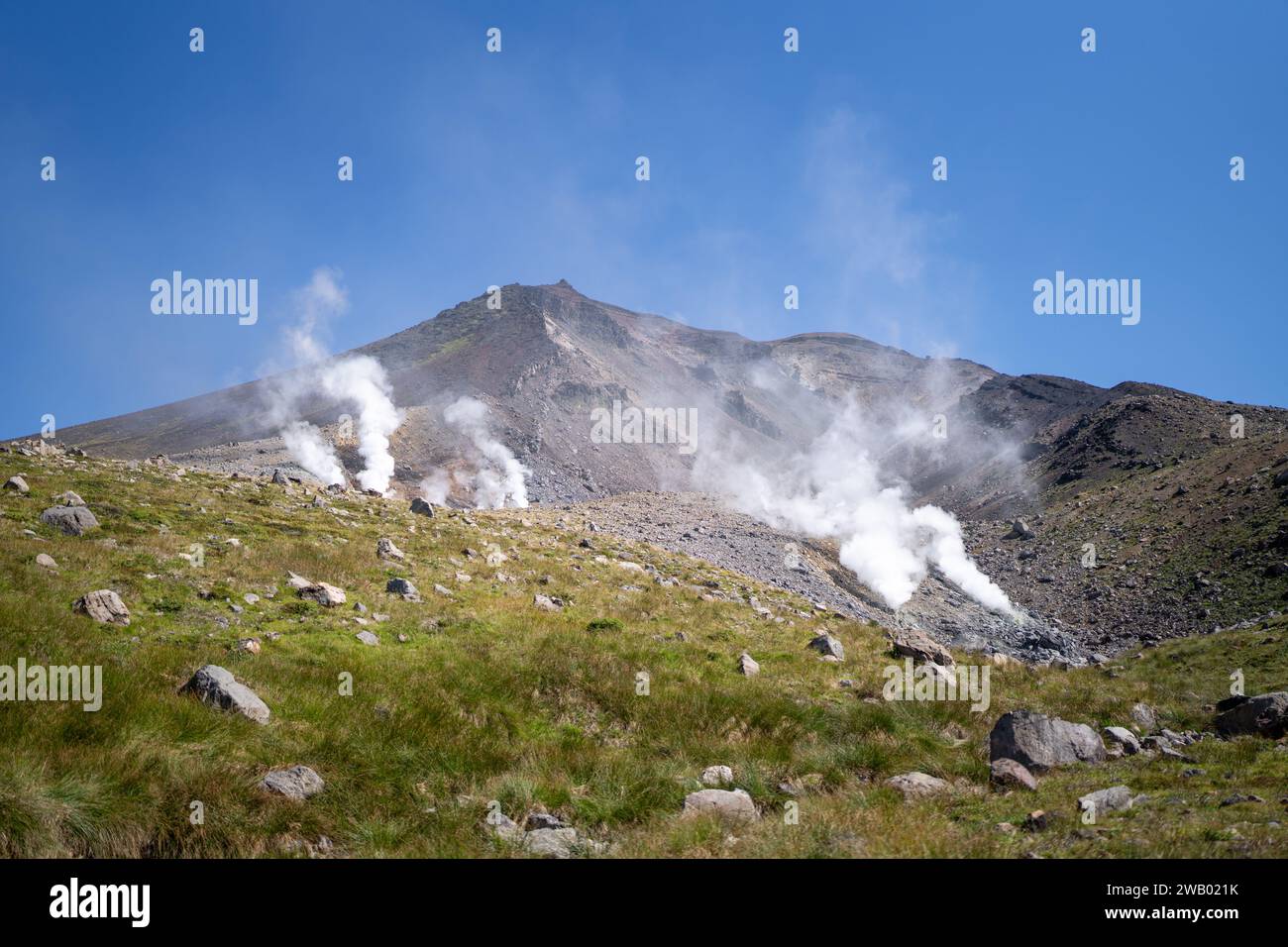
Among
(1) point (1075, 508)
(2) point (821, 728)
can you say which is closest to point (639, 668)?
(2) point (821, 728)

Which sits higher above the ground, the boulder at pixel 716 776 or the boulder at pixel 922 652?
the boulder at pixel 716 776

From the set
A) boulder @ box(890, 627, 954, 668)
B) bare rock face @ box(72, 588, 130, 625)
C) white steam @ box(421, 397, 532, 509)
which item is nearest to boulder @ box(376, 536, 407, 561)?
bare rock face @ box(72, 588, 130, 625)

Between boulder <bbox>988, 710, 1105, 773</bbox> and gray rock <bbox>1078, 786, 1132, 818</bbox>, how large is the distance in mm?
1734

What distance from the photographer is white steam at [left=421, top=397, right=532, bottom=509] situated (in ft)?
201

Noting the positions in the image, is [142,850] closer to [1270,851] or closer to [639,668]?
[639,668]

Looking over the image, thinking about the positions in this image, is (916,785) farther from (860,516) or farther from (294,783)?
(860,516)

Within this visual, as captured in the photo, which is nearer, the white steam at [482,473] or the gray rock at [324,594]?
the gray rock at [324,594]

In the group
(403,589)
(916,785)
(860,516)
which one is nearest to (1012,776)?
(916,785)

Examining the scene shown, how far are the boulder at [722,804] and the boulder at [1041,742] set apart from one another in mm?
3900

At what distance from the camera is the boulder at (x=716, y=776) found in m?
7.51

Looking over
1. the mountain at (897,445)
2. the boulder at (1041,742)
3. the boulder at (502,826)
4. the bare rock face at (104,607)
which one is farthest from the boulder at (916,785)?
the mountain at (897,445)

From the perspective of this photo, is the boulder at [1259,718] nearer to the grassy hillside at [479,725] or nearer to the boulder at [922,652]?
the grassy hillside at [479,725]

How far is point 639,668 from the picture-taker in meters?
11.7

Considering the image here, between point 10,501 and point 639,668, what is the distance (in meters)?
16.7
